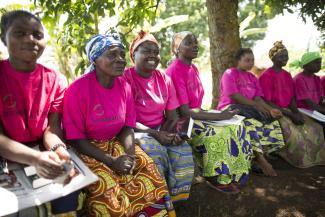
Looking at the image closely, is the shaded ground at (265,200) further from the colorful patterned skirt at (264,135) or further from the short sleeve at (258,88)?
the short sleeve at (258,88)

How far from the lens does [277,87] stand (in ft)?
13.8

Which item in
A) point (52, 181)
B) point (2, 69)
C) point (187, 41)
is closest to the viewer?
point (52, 181)

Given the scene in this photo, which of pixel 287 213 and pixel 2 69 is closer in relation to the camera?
pixel 2 69

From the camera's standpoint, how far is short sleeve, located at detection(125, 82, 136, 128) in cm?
273

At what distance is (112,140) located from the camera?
8.79ft

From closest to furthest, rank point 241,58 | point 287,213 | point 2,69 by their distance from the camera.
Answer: point 2,69 → point 287,213 → point 241,58

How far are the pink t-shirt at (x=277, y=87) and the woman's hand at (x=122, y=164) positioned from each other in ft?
8.06

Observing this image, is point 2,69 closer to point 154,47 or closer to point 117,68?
point 117,68

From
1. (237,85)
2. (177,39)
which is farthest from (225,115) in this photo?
(177,39)

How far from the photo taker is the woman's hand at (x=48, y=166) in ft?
6.20

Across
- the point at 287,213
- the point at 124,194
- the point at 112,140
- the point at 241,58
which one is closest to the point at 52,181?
the point at 124,194

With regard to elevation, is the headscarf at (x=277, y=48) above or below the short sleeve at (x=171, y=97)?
above

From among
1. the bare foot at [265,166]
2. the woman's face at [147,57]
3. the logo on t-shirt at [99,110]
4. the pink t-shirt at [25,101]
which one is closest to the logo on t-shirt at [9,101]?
the pink t-shirt at [25,101]

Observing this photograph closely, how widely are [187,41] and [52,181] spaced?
216cm
